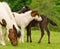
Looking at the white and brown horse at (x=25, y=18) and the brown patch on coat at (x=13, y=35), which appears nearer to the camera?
the brown patch on coat at (x=13, y=35)

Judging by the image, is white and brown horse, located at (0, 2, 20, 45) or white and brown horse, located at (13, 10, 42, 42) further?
white and brown horse, located at (13, 10, 42, 42)

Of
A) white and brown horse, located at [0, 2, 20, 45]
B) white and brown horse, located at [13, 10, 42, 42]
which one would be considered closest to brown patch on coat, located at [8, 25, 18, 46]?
white and brown horse, located at [0, 2, 20, 45]

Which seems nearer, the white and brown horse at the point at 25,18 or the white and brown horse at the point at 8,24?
the white and brown horse at the point at 8,24

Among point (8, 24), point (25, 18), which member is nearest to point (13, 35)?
point (8, 24)

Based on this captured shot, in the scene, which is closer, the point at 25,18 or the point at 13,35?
the point at 13,35

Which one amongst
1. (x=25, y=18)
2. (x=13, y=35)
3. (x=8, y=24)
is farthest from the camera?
(x=25, y=18)

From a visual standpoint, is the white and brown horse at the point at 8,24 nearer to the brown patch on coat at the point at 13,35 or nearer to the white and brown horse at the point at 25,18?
the brown patch on coat at the point at 13,35

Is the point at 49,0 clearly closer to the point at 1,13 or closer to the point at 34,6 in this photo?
the point at 34,6

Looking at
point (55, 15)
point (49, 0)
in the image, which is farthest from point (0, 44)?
point (49, 0)

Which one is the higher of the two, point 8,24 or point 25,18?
point 8,24

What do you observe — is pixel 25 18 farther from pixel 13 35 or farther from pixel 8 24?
pixel 13 35

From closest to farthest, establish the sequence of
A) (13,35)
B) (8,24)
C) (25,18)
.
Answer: (13,35)
(8,24)
(25,18)

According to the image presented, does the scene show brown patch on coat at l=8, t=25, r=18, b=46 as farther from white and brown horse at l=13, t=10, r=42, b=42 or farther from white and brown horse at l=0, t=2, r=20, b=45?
white and brown horse at l=13, t=10, r=42, b=42

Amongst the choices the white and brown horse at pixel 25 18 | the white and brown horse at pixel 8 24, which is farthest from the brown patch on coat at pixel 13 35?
the white and brown horse at pixel 25 18
